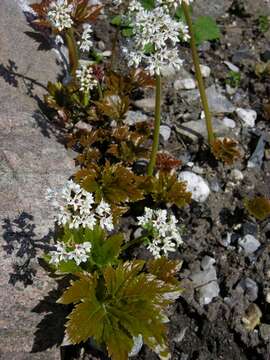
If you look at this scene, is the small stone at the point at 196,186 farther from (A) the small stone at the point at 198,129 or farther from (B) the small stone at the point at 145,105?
(B) the small stone at the point at 145,105

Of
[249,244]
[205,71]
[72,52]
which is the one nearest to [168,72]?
[205,71]

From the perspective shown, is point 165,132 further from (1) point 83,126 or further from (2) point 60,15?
(2) point 60,15

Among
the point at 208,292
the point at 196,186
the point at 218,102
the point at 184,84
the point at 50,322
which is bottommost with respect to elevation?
the point at 208,292

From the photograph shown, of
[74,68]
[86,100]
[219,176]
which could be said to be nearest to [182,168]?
[219,176]

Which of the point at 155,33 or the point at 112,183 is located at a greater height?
the point at 155,33

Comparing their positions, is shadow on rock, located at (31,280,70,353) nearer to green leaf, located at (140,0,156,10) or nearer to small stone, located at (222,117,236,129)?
small stone, located at (222,117,236,129)

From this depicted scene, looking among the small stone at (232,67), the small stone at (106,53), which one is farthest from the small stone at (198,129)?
the small stone at (106,53)

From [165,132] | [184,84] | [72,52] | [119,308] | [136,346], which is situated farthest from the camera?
[184,84]

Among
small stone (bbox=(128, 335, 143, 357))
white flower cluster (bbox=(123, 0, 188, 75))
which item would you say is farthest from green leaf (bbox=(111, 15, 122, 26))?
small stone (bbox=(128, 335, 143, 357))
